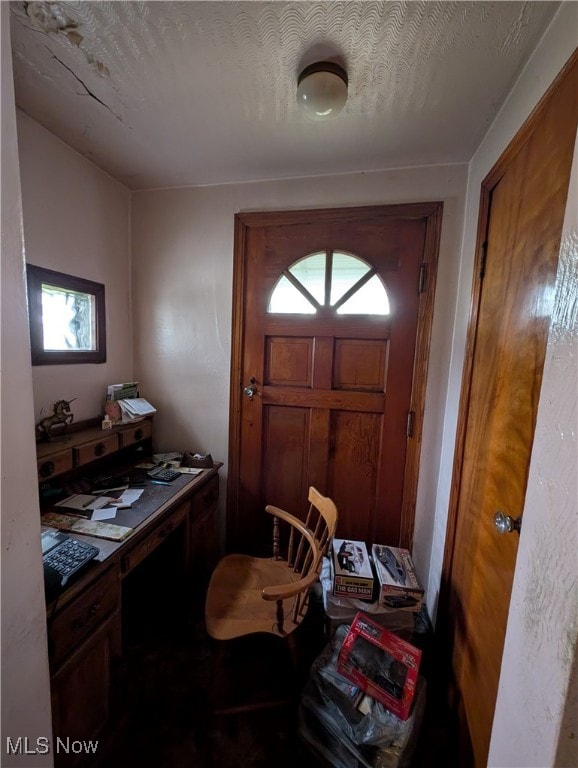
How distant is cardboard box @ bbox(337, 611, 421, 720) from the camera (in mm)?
976

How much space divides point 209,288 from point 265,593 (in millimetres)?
1524

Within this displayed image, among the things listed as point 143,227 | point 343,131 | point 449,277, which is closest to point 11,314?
point 343,131

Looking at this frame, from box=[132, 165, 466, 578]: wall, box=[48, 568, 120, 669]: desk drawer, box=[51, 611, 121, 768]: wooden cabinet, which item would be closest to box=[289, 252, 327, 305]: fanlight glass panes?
box=[132, 165, 466, 578]: wall

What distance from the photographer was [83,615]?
2.89 feet

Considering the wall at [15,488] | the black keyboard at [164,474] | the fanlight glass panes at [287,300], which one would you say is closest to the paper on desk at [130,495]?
the black keyboard at [164,474]

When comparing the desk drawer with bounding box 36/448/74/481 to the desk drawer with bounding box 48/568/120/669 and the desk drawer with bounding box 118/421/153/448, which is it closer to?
the desk drawer with bounding box 118/421/153/448

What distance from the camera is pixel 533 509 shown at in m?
0.62

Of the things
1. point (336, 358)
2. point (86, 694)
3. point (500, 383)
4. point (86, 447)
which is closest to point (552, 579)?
point (500, 383)

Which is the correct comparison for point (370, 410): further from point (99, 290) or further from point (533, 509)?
point (99, 290)

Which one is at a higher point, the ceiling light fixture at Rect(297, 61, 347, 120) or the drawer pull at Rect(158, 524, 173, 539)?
the ceiling light fixture at Rect(297, 61, 347, 120)

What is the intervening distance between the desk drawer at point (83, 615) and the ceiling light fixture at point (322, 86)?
172 cm

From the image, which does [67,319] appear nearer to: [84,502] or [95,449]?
[95,449]

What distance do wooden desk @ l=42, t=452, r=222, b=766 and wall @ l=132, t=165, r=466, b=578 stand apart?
65 centimetres

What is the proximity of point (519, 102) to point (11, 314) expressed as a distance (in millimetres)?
1573
